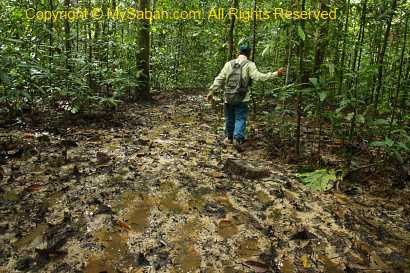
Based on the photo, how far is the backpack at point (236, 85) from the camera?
646 cm

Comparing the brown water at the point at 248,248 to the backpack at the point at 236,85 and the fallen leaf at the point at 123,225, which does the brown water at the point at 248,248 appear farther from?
the backpack at the point at 236,85

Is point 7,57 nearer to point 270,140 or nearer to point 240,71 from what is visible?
point 240,71

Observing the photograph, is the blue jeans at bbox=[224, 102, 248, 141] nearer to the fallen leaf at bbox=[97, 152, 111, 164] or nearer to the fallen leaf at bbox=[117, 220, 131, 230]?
the fallen leaf at bbox=[97, 152, 111, 164]

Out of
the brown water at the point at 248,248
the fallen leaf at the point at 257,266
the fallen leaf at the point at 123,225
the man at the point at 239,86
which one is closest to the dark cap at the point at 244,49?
the man at the point at 239,86

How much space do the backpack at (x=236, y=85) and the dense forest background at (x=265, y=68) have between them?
2.25 feet

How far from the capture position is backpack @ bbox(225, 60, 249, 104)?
646 cm

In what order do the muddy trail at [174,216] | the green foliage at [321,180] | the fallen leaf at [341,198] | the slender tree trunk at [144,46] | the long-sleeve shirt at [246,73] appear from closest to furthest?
the muddy trail at [174,216], the green foliage at [321,180], the fallen leaf at [341,198], the long-sleeve shirt at [246,73], the slender tree trunk at [144,46]

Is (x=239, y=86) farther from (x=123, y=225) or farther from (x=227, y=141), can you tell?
(x=123, y=225)

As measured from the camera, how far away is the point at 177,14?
1336 centimetres

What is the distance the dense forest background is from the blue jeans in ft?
1.78

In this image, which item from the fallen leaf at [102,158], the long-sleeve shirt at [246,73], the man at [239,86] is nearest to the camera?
the fallen leaf at [102,158]

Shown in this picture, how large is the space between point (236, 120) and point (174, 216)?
3.47 metres

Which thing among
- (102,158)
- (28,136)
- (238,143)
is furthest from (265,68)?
(28,136)

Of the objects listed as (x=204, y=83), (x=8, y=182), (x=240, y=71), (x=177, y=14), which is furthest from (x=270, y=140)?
(x=204, y=83)
